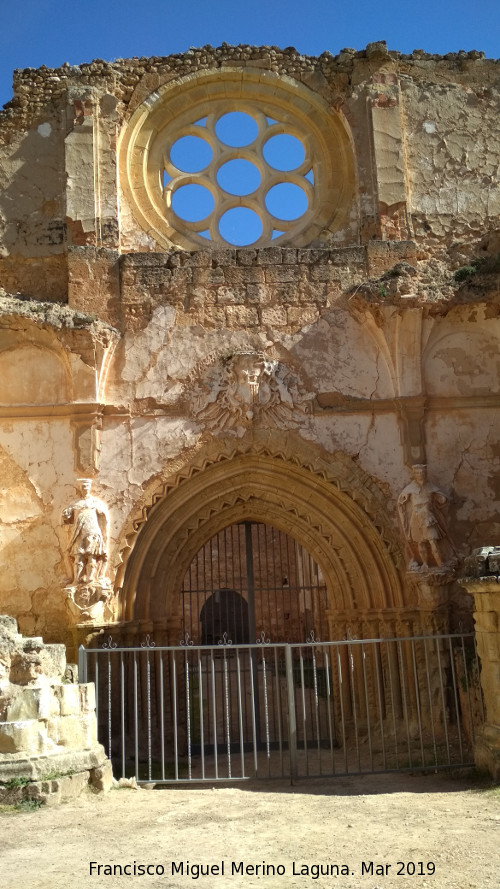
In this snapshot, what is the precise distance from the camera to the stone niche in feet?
20.9

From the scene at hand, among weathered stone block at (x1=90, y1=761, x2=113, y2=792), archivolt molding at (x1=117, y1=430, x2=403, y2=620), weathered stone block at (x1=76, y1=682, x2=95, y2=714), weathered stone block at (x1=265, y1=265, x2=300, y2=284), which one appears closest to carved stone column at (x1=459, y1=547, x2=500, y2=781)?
archivolt molding at (x1=117, y1=430, x2=403, y2=620)

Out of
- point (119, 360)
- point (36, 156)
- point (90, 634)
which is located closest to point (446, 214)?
point (119, 360)

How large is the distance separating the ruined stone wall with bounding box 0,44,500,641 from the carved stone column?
2.10m

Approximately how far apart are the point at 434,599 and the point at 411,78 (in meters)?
6.62

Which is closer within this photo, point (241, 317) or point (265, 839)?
point (265, 839)

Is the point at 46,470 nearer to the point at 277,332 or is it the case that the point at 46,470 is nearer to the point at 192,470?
the point at 192,470

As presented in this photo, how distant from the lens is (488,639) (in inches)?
292

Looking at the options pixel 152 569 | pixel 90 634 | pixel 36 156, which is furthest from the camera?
pixel 36 156

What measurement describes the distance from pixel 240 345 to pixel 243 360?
28cm

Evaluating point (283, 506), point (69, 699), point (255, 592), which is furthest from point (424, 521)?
point (255, 592)

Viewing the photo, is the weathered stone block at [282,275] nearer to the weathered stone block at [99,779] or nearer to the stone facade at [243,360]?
the stone facade at [243,360]

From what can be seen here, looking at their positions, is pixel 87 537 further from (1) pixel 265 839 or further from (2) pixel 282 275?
(1) pixel 265 839

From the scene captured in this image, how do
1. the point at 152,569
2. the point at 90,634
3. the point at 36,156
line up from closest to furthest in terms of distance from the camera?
the point at 90,634 < the point at 152,569 < the point at 36,156

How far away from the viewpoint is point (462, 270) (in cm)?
1057
